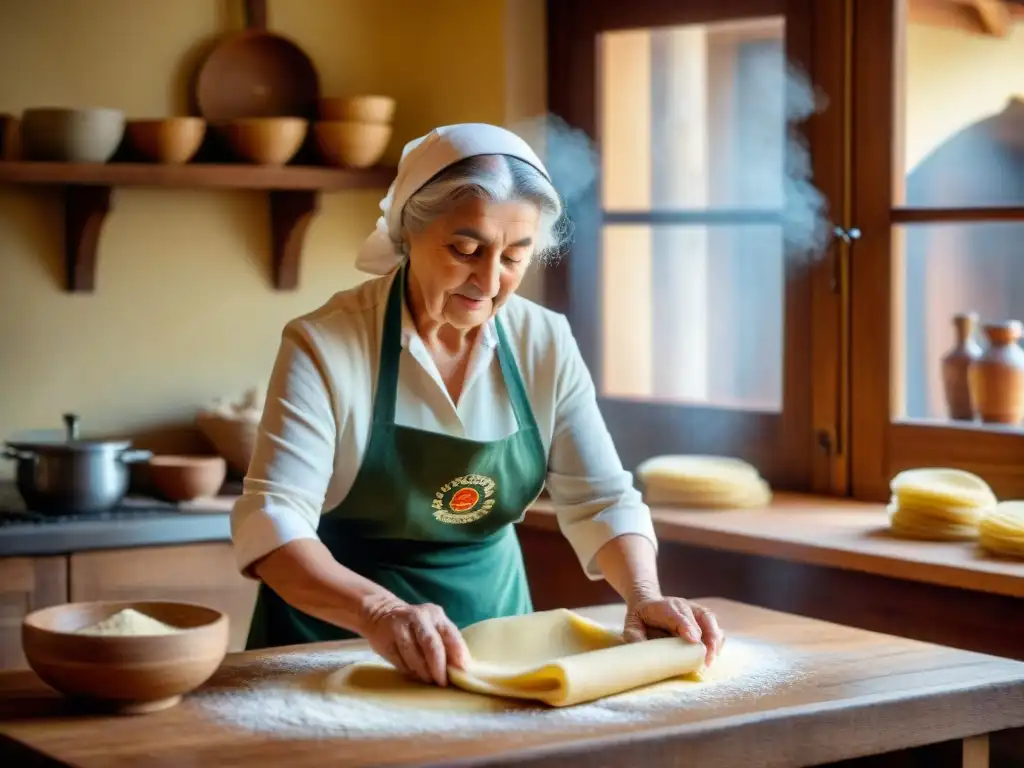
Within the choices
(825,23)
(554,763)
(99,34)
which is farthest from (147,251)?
(554,763)

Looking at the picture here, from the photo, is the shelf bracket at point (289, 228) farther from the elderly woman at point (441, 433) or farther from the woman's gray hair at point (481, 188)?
the woman's gray hair at point (481, 188)

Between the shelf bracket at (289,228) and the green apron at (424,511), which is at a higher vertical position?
the shelf bracket at (289,228)

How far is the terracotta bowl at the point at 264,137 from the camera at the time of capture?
354cm

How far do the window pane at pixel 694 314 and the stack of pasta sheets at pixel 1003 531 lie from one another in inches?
31.9

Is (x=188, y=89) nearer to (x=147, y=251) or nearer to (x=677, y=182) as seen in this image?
(x=147, y=251)

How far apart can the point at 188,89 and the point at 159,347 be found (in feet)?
2.11

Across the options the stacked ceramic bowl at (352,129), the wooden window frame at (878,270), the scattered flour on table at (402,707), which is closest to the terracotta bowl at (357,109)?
the stacked ceramic bowl at (352,129)

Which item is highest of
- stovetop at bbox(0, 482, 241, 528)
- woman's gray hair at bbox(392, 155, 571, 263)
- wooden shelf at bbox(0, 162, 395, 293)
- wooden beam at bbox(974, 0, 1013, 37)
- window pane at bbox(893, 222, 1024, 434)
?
wooden beam at bbox(974, 0, 1013, 37)

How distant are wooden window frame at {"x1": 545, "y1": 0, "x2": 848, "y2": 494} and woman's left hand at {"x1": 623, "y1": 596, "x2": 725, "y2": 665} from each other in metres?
1.35

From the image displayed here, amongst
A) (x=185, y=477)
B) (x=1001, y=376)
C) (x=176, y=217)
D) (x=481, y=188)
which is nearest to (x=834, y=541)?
(x=1001, y=376)

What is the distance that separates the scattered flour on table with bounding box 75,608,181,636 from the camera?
178 centimetres

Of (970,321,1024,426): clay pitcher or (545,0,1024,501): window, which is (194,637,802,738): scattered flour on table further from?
(545,0,1024,501): window

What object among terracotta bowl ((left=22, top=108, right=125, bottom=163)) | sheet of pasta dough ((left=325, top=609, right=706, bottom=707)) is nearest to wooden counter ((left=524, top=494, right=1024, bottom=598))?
sheet of pasta dough ((left=325, top=609, right=706, bottom=707))

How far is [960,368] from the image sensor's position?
3.25 meters
